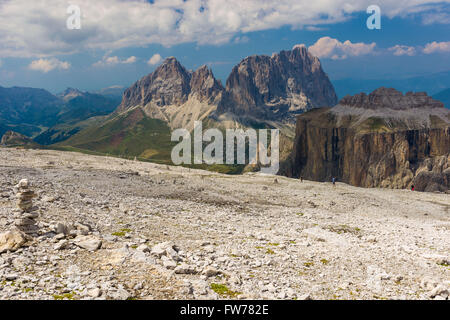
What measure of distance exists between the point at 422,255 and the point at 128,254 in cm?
1707

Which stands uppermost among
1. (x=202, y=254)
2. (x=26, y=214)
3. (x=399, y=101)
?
(x=399, y=101)

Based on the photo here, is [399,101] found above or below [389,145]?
above

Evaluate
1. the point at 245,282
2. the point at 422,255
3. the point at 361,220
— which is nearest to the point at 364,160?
the point at 361,220

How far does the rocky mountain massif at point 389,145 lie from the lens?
142 m

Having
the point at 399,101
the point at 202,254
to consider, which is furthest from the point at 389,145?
the point at 202,254

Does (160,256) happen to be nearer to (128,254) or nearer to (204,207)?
(128,254)

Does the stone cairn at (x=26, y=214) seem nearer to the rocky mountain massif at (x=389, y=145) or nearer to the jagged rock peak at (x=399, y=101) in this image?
the rocky mountain massif at (x=389, y=145)

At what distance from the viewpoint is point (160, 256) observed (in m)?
15.0

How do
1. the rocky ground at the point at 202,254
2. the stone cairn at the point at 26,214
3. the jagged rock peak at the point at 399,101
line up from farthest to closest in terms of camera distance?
the jagged rock peak at the point at 399,101 → the stone cairn at the point at 26,214 → the rocky ground at the point at 202,254

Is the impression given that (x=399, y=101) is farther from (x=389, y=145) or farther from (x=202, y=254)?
(x=202, y=254)

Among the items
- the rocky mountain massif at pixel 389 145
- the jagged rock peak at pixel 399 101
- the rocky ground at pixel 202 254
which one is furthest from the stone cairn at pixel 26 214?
the jagged rock peak at pixel 399 101

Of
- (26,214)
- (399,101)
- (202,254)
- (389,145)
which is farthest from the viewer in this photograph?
(399,101)

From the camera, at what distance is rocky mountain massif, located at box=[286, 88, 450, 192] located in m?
142

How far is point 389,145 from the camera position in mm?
155625
